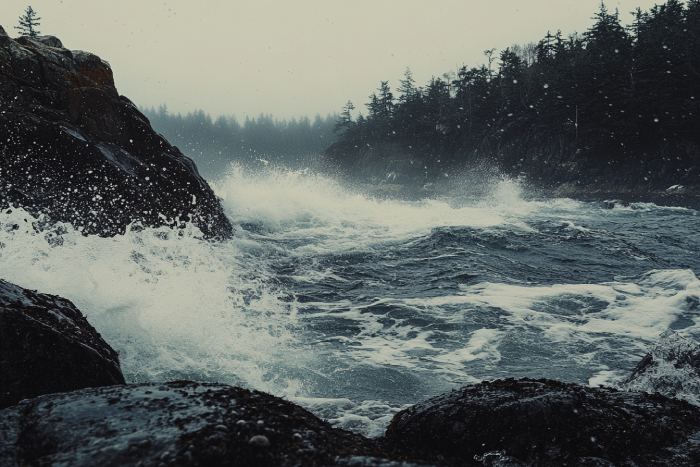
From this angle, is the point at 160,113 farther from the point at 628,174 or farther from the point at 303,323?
the point at 303,323

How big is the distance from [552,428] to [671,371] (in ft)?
7.30

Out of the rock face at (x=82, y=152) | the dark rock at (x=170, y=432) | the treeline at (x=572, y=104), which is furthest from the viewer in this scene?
the treeline at (x=572, y=104)

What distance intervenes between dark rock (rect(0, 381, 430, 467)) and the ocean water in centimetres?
172

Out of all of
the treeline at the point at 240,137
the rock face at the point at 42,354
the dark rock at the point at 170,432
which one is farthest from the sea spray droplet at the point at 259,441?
the treeline at the point at 240,137

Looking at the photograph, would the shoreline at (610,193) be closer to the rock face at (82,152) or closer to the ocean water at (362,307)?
the ocean water at (362,307)

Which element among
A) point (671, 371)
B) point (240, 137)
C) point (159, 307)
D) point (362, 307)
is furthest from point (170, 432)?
point (240, 137)

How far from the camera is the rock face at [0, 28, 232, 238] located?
923 centimetres

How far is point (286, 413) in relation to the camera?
6.78ft

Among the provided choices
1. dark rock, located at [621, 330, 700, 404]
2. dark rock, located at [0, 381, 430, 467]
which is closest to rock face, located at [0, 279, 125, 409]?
dark rock, located at [0, 381, 430, 467]

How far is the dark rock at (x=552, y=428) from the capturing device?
228cm

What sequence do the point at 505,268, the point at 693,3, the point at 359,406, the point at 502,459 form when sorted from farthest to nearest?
1. the point at 693,3
2. the point at 505,268
3. the point at 359,406
4. the point at 502,459

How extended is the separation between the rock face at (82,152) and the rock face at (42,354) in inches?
280

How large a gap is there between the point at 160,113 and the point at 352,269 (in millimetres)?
140566

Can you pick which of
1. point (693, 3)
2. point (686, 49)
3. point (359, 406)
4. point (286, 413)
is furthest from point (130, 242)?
point (693, 3)
